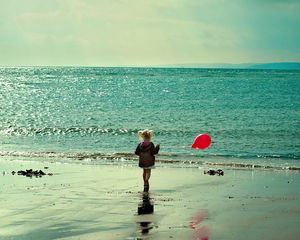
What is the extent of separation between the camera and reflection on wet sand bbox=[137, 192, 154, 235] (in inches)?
547

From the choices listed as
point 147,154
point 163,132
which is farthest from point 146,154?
point 163,132

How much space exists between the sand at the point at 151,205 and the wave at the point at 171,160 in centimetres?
303

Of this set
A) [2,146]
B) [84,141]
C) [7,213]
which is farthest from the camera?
[84,141]

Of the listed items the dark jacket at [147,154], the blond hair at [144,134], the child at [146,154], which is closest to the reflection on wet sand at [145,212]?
the child at [146,154]

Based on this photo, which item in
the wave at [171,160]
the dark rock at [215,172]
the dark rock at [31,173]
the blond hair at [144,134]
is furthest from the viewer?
the wave at [171,160]

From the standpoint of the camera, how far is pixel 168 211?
52.1ft

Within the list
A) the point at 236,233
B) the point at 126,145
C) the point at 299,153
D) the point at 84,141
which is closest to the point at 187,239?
the point at 236,233

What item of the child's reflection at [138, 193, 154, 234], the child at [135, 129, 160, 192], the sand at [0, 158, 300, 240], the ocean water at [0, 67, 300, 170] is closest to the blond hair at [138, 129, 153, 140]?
the child at [135, 129, 160, 192]

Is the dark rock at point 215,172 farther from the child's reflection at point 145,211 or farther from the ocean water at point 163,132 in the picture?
the child's reflection at point 145,211

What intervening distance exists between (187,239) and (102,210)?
374 cm

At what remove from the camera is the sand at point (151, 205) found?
13.6m

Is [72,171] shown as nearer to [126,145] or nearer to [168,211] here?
[168,211]

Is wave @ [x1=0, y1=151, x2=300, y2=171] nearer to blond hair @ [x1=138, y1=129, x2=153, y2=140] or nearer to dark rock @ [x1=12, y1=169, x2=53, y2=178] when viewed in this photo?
dark rock @ [x1=12, y1=169, x2=53, y2=178]

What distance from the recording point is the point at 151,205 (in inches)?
659
